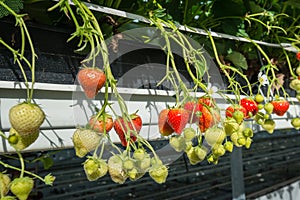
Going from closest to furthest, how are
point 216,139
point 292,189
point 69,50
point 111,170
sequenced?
point 111,170 → point 216,139 → point 69,50 → point 292,189

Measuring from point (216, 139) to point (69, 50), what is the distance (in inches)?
10.8

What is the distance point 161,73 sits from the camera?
81 cm

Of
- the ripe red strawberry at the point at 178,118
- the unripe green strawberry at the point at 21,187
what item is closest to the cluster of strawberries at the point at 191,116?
the ripe red strawberry at the point at 178,118

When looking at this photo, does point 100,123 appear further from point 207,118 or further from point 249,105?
point 249,105

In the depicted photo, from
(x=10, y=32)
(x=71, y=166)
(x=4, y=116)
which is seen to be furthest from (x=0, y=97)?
(x=71, y=166)

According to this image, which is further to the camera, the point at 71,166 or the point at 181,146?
the point at 71,166

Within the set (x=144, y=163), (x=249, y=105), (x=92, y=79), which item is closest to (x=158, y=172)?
(x=144, y=163)

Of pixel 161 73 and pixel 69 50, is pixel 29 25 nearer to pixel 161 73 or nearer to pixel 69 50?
pixel 69 50

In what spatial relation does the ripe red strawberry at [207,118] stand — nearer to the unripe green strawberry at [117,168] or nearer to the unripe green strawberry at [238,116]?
the unripe green strawberry at [238,116]

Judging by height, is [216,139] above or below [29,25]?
below

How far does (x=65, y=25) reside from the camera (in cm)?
73

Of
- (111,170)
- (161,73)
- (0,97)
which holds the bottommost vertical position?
(111,170)

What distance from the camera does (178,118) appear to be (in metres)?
0.56

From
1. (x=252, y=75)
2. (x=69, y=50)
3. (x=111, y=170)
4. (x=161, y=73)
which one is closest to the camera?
(x=111, y=170)
